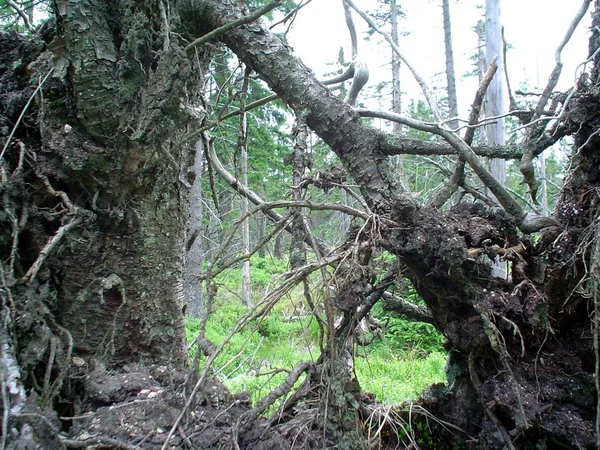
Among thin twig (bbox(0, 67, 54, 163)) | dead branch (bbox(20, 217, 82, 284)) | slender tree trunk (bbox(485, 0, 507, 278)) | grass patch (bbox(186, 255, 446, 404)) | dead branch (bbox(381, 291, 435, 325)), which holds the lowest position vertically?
grass patch (bbox(186, 255, 446, 404))

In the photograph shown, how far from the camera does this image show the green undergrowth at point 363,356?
12.8 feet

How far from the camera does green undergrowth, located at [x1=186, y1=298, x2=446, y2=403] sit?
3.89m

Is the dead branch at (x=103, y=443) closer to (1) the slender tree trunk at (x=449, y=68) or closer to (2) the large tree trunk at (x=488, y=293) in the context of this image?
(2) the large tree trunk at (x=488, y=293)

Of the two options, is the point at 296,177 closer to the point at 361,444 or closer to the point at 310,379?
the point at 310,379

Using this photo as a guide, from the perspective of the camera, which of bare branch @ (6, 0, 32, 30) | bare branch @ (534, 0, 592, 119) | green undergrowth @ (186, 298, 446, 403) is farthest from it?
green undergrowth @ (186, 298, 446, 403)

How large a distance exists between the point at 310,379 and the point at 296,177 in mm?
886

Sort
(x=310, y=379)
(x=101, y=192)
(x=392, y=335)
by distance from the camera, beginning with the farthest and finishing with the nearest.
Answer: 1. (x=392, y=335)
2. (x=101, y=192)
3. (x=310, y=379)

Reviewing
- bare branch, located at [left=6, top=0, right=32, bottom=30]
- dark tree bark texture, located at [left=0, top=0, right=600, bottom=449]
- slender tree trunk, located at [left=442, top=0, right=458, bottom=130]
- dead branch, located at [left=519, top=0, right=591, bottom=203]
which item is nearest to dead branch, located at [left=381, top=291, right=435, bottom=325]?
dark tree bark texture, located at [left=0, top=0, right=600, bottom=449]

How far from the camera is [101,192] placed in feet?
6.06

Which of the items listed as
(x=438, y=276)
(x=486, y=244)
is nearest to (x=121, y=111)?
(x=438, y=276)

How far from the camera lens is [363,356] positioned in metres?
2.84

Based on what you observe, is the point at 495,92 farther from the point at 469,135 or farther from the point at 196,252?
the point at 196,252

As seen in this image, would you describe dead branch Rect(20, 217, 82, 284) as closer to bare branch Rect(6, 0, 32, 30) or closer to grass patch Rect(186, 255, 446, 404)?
grass patch Rect(186, 255, 446, 404)

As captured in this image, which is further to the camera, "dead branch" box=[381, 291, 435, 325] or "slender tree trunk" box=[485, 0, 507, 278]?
"slender tree trunk" box=[485, 0, 507, 278]
